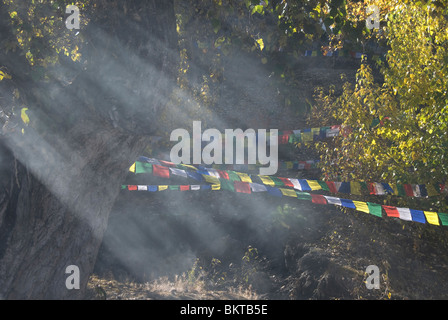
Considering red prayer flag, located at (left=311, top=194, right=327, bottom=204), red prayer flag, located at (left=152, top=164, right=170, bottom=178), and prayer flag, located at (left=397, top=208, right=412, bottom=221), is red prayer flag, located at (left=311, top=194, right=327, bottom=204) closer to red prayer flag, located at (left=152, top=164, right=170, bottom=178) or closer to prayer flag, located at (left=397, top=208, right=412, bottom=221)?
prayer flag, located at (left=397, top=208, right=412, bottom=221)

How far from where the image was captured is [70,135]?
5328mm

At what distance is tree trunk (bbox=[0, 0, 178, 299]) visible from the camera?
17.1ft

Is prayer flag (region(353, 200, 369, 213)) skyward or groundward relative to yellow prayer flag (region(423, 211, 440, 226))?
skyward

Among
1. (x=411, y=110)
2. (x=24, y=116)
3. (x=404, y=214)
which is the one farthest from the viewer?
(x=411, y=110)

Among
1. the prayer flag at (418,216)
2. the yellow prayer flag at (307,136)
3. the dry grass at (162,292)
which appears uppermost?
the yellow prayer flag at (307,136)

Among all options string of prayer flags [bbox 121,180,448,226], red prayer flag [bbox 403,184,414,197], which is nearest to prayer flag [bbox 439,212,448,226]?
string of prayer flags [bbox 121,180,448,226]

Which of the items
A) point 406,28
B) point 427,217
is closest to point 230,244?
point 427,217

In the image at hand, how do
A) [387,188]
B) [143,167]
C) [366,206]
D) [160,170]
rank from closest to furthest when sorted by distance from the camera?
[366,206] → [387,188] → [143,167] → [160,170]

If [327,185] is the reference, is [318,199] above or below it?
below

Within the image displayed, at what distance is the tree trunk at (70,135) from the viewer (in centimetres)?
520

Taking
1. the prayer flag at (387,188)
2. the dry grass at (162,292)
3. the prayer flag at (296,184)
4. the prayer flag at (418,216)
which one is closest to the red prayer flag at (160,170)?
the dry grass at (162,292)

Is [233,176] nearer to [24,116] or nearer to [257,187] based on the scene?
[257,187]

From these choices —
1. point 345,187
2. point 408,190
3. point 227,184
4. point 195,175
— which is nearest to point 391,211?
point 408,190

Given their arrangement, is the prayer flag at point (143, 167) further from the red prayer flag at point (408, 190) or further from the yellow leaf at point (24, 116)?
the red prayer flag at point (408, 190)
